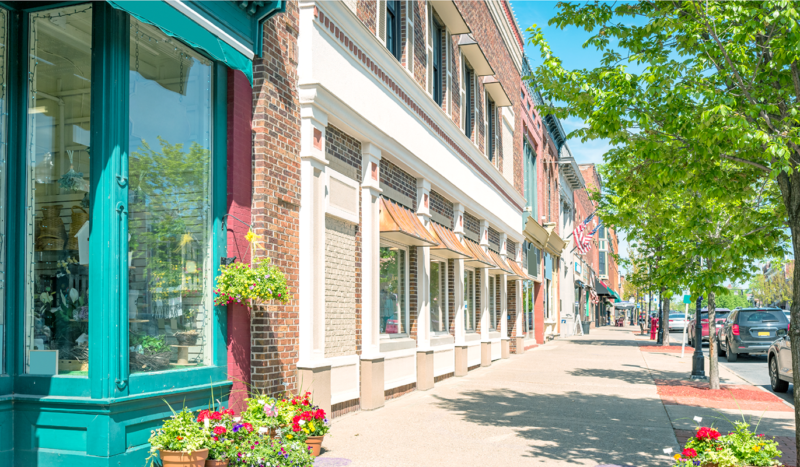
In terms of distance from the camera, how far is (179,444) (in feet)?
19.5

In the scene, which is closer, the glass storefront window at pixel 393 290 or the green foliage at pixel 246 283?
the green foliage at pixel 246 283

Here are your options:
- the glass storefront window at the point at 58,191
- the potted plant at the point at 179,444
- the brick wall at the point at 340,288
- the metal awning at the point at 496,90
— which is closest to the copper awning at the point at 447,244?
the brick wall at the point at 340,288

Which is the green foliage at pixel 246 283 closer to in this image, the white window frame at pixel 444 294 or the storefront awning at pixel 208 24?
the storefront awning at pixel 208 24

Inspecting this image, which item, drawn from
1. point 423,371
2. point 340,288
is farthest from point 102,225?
point 423,371

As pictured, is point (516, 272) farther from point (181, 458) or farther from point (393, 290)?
point (181, 458)

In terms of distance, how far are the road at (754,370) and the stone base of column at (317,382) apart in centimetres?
928

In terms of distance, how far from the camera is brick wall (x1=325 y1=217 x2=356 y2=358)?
9922 millimetres

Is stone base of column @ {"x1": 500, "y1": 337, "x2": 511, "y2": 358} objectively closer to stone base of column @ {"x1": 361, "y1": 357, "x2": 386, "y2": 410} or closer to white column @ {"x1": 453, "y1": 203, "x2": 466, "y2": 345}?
white column @ {"x1": 453, "y1": 203, "x2": 466, "y2": 345}

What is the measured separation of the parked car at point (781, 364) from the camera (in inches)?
547

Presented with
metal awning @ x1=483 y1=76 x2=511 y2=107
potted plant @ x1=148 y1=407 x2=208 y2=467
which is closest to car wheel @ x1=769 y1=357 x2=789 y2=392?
metal awning @ x1=483 y1=76 x2=511 y2=107

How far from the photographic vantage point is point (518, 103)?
2677cm

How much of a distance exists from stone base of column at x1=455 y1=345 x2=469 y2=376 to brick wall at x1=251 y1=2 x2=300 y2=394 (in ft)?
28.8

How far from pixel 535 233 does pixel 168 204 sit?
24518 mm

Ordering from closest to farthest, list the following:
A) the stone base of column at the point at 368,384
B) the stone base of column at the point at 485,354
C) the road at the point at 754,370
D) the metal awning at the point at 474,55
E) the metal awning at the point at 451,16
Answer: the stone base of column at the point at 368,384 < the road at the point at 754,370 < the metal awning at the point at 451,16 < the metal awning at the point at 474,55 < the stone base of column at the point at 485,354
